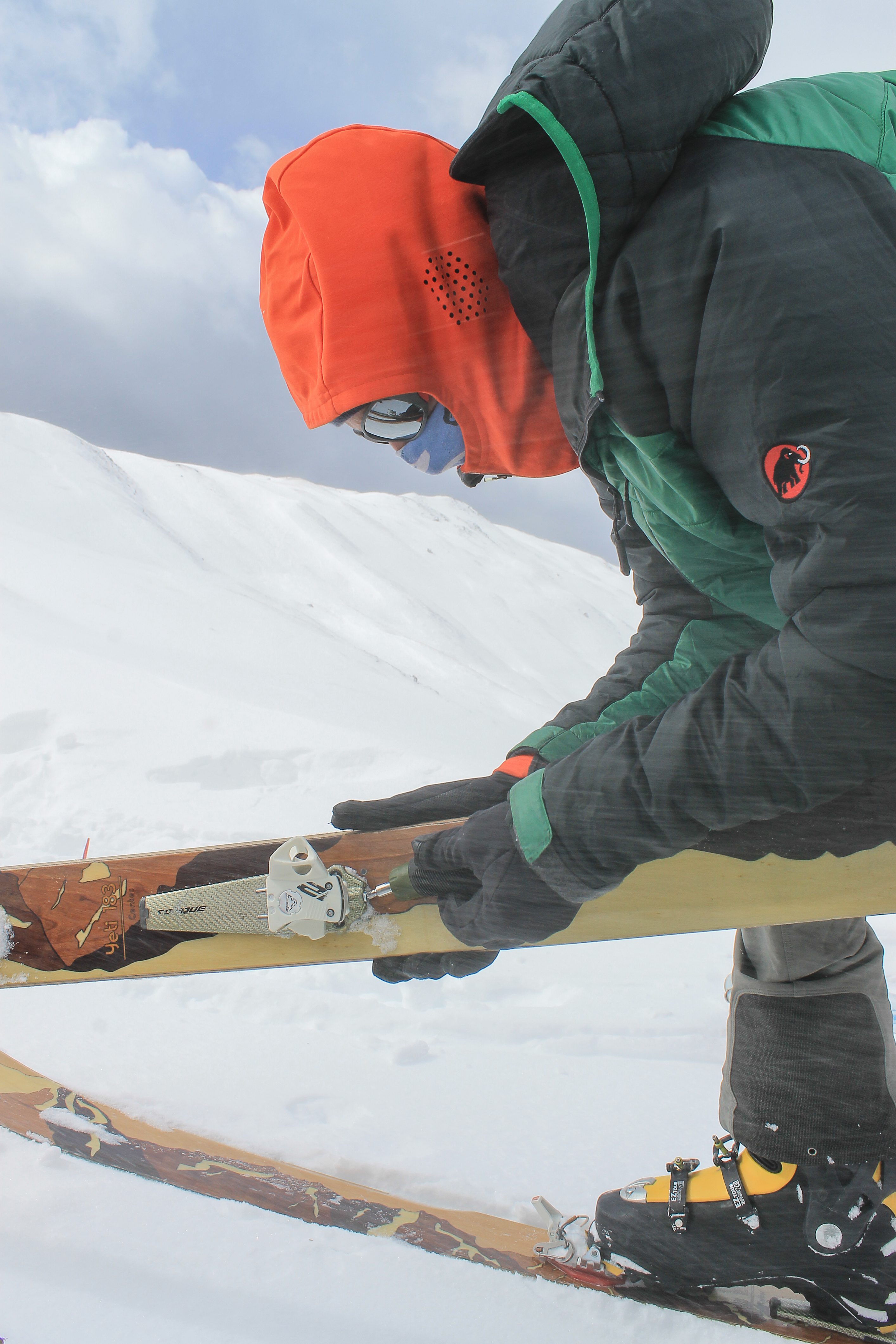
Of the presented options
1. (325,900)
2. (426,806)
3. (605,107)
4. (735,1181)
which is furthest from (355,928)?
(605,107)

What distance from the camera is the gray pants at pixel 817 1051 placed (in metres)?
1.18

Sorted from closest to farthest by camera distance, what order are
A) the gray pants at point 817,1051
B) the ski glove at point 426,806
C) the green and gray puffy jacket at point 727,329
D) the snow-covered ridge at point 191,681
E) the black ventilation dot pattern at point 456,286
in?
the green and gray puffy jacket at point 727,329
the black ventilation dot pattern at point 456,286
the gray pants at point 817,1051
the ski glove at point 426,806
the snow-covered ridge at point 191,681

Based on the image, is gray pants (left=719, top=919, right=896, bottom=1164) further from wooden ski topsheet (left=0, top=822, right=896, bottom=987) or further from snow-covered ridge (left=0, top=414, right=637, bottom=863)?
snow-covered ridge (left=0, top=414, right=637, bottom=863)

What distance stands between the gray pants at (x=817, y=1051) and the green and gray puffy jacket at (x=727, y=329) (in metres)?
0.41

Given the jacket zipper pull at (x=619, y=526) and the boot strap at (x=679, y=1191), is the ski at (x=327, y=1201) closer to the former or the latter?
the boot strap at (x=679, y=1191)

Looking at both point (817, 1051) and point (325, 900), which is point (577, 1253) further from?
point (325, 900)

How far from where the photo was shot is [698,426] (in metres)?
0.79

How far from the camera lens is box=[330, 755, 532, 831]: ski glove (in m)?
1.57

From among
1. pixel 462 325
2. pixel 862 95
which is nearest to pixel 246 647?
pixel 462 325

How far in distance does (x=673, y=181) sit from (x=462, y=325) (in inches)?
15.6

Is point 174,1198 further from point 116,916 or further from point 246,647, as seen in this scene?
point 246,647

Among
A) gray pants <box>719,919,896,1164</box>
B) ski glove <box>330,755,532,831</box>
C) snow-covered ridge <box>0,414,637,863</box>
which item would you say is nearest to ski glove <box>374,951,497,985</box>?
ski glove <box>330,755,532,831</box>

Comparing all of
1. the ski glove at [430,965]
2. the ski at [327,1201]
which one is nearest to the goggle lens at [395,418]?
the ski glove at [430,965]

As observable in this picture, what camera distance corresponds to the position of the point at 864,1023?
1192 millimetres
